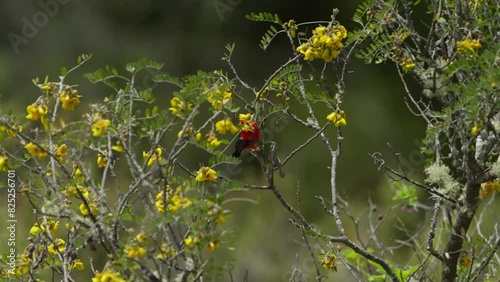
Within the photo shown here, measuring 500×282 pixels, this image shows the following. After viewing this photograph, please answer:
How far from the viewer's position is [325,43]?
5.87 feet

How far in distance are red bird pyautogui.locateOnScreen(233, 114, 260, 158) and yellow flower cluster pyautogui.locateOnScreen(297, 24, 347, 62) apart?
201 millimetres

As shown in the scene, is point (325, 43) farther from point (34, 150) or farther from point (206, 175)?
point (34, 150)

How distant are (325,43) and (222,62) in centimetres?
408

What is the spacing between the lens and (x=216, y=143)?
1.53 metres

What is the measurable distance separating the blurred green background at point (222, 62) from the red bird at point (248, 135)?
3.47 m

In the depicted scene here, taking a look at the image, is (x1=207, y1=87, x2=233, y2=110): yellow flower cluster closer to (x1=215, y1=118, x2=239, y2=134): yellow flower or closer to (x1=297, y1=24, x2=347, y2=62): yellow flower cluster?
(x1=215, y1=118, x2=239, y2=134): yellow flower

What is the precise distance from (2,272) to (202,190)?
2.16 ft

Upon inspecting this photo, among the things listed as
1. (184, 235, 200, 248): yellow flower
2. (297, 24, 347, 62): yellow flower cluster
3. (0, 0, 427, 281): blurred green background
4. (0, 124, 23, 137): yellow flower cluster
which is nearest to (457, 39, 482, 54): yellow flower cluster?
(297, 24, 347, 62): yellow flower cluster

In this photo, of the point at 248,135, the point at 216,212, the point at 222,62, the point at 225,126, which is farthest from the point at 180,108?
the point at 222,62

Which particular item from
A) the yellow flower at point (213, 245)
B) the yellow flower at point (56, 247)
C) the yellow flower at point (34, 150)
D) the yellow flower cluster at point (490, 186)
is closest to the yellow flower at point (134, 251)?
the yellow flower at point (213, 245)

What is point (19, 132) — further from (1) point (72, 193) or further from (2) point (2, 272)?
(2) point (2, 272)

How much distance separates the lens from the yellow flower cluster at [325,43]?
1784mm

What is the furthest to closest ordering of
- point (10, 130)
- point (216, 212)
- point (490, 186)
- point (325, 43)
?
1. point (490, 186)
2. point (325, 43)
3. point (10, 130)
4. point (216, 212)

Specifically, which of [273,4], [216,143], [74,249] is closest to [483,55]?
[216,143]
